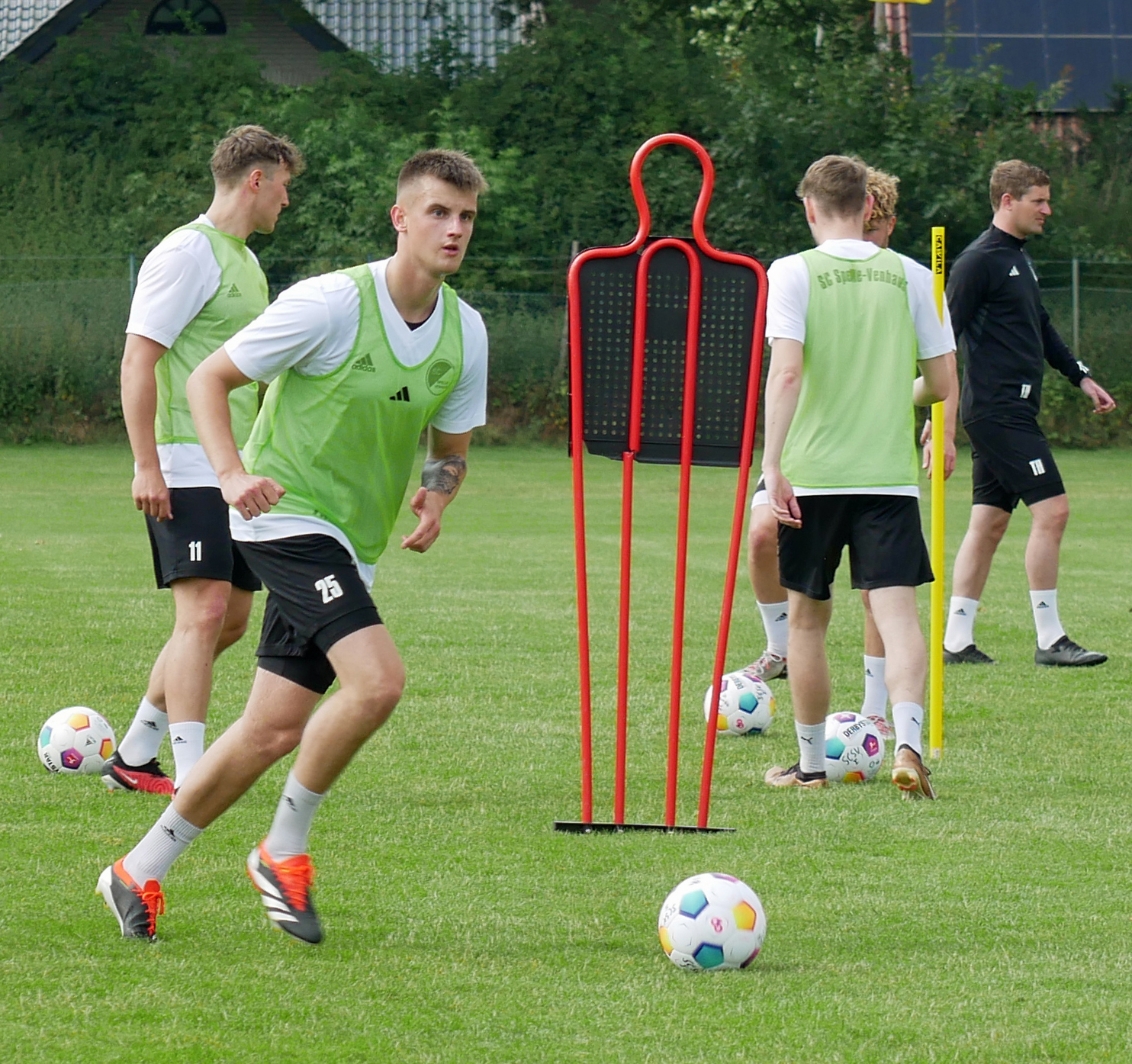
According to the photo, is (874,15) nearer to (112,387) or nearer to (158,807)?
Result: (112,387)

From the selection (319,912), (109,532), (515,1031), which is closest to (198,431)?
(319,912)

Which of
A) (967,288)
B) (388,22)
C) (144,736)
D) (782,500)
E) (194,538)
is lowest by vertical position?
(144,736)

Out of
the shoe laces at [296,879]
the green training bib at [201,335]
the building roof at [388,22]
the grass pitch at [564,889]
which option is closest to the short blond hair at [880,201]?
the grass pitch at [564,889]

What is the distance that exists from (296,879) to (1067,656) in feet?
18.6

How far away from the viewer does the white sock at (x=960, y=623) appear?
9172 millimetres

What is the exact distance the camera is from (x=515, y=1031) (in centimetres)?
372

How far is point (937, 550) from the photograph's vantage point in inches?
262

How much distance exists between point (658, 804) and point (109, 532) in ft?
33.0

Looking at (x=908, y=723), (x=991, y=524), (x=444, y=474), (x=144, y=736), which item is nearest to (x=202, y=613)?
(x=144, y=736)

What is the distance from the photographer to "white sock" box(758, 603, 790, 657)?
8008 mm

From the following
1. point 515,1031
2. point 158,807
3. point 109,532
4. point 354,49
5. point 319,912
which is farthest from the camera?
point 354,49

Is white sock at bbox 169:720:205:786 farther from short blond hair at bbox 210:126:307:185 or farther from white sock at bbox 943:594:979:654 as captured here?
white sock at bbox 943:594:979:654

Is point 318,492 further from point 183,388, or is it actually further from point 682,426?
point 183,388

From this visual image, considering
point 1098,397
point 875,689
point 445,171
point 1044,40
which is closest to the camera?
point 445,171
